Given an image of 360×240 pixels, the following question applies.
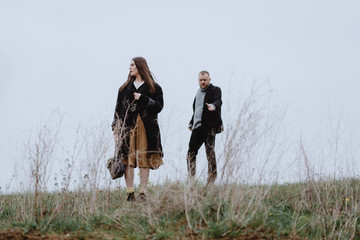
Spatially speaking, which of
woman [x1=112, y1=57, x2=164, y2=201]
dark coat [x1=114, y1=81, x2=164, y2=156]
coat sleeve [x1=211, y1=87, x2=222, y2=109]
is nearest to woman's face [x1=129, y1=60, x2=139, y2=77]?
woman [x1=112, y1=57, x2=164, y2=201]

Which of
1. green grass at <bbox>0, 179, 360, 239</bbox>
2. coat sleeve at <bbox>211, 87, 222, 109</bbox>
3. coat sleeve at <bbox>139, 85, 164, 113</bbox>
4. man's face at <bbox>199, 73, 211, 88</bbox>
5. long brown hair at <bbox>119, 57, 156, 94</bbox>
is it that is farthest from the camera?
man's face at <bbox>199, 73, 211, 88</bbox>

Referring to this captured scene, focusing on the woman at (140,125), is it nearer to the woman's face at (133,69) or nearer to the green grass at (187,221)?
the woman's face at (133,69)

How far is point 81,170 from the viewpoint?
191 inches

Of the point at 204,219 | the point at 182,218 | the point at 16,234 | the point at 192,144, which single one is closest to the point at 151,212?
the point at 182,218

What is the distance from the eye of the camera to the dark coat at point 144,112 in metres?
5.41

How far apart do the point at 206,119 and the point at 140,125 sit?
1365mm

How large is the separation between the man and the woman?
39.9 inches

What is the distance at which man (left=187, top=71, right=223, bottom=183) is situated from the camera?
638 cm

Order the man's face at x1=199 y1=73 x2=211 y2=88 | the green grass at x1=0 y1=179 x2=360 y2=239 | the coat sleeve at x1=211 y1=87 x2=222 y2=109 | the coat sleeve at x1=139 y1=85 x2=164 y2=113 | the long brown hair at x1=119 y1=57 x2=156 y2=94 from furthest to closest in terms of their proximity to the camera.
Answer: the man's face at x1=199 y1=73 x2=211 y2=88, the coat sleeve at x1=211 y1=87 x2=222 y2=109, the long brown hair at x1=119 y1=57 x2=156 y2=94, the coat sleeve at x1=139 y1=85 x2=164 y2=113, the green grass at x1=0 y1=179 x2=360 y2=239

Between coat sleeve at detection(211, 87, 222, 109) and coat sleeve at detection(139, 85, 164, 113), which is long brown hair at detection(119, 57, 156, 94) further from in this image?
coat sleeve at detection(211, 87, 222, 109)

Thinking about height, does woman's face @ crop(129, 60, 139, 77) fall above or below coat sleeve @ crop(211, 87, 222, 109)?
above

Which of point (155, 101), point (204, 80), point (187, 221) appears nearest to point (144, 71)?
point (155, 101)

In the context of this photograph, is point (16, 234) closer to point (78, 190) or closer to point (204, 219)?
point (78, 190)

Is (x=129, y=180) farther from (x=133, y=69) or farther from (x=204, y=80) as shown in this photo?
(x=204, y=80)
